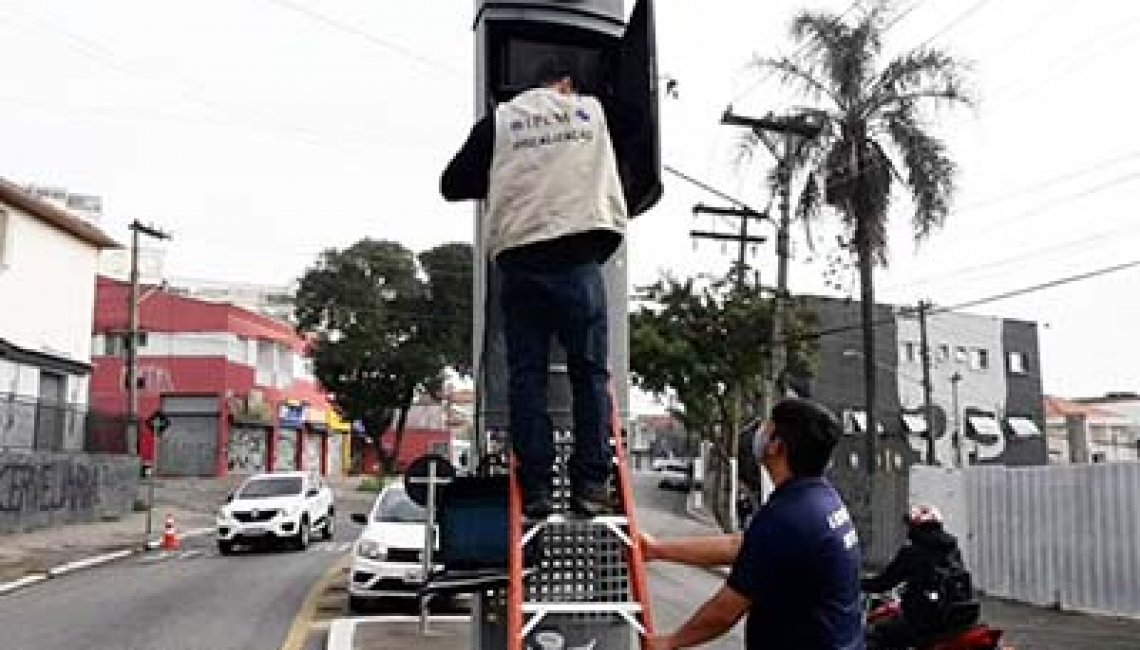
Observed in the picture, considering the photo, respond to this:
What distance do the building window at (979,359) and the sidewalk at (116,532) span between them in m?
29.5

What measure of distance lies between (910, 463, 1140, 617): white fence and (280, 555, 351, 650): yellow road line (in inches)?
420

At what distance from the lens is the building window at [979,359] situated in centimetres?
5662

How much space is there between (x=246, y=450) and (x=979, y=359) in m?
35.2

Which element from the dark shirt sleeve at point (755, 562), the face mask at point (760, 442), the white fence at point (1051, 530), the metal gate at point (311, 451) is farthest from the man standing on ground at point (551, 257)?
the metal gate at point (311, 451)

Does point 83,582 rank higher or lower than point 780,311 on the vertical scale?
lower

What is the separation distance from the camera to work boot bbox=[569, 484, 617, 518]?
4.45m

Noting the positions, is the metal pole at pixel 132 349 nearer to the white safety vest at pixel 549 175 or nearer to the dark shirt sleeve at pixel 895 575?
the dark shirt sleeve at pixel 895 575

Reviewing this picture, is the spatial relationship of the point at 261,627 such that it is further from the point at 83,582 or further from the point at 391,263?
the point at 391,263

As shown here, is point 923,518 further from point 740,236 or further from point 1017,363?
point 1017,363

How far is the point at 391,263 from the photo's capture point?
5331cm

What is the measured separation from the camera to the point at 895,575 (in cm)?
832

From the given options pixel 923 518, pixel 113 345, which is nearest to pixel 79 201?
pixel 113 345

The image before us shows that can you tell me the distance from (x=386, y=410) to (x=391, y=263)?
675 cm

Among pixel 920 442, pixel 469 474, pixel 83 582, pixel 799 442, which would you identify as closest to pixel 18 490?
pixel 83 582
